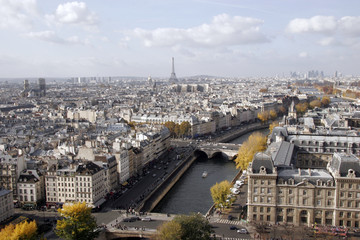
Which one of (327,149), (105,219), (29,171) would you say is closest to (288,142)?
(327,149)

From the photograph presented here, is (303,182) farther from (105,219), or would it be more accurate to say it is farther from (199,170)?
(199,170)

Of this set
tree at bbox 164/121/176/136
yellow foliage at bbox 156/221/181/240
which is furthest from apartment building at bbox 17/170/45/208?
tree at bbox 164/121/176/136

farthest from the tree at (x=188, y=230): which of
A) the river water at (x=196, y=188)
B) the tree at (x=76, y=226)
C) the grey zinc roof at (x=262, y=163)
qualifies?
the river water at (x=196, y=188)

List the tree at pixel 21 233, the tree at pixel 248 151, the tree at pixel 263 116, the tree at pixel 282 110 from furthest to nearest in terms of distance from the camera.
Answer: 1. the tree at pixel 282 110
2. the tree at pixel 263 116
3. the tree at pixel 248 151
4. the tree at pixel 21 233

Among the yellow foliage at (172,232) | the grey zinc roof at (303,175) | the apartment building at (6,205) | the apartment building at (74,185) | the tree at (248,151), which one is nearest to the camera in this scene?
the yellow foliage at (172,232)

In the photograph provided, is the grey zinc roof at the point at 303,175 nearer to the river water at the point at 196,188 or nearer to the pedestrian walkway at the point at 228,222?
the pedestrian walkway at the point at 228,222

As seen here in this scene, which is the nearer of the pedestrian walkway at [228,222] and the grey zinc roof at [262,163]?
the grey zinc roof at [262,163]

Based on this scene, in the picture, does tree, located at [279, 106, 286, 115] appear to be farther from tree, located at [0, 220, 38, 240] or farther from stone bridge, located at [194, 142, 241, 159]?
tree, located at [0, 220, 38, 240]

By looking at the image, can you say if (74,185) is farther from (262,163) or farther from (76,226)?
(262,163)
